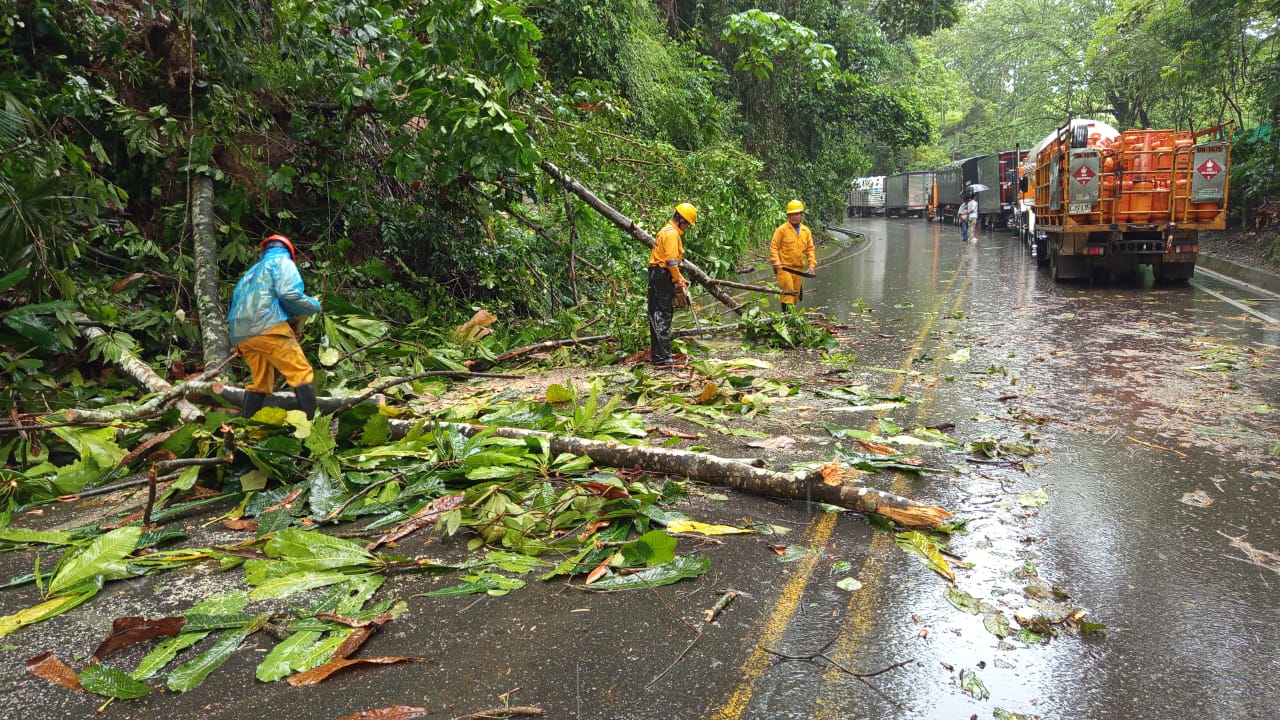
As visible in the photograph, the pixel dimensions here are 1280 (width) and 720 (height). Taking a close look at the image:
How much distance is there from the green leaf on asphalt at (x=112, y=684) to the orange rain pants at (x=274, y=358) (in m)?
3.50

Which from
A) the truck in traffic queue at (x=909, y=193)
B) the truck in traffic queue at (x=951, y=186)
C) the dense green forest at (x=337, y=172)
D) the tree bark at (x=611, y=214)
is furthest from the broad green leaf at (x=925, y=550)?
the truck in traffic queue at (x=909, y=193)

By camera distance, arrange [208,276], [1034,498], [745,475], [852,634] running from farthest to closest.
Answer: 1. [208,276]
2. [745,475]
3. [1034,498]
4. [852,634]

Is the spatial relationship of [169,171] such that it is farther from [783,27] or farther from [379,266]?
[783,27]

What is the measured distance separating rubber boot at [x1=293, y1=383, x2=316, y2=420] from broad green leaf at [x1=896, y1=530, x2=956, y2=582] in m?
4.66

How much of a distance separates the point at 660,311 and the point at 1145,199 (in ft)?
35.9

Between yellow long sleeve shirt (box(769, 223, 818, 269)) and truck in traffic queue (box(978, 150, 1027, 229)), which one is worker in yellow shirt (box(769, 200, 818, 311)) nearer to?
yellow long sleeve shirt (box(769, 223, 818, 269))

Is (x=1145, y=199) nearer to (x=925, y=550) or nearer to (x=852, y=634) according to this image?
(x=925, y=550)

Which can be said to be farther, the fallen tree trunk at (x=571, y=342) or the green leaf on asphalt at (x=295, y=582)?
the fallen tree trunk at (x=571, y=342)

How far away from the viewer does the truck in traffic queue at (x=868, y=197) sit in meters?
60.8

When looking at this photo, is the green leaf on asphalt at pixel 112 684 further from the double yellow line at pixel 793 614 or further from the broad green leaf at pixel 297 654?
the double yellow line at pixel 793 614

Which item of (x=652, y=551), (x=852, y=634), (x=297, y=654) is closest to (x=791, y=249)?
(x=652, y=551)

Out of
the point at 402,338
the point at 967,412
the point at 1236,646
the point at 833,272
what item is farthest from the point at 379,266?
the point at 833,272

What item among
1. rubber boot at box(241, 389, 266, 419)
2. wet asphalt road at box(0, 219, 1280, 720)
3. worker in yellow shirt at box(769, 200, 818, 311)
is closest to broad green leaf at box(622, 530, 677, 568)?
wet asphalt road at box(0, 219, 1280, 720)

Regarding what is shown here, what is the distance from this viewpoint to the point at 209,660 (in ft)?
11.6
